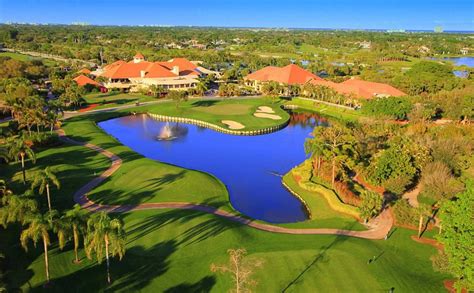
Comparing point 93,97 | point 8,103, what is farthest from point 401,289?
point 93,97

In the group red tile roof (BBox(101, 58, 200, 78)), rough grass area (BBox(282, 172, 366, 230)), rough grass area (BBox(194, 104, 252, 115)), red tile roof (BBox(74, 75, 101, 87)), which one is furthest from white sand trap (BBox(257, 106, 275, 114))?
red tile roof (BBox(74, 75, 101, 87))

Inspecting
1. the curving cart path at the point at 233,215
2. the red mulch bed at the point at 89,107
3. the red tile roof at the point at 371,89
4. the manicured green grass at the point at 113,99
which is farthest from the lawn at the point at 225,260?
the red tile roof at the point at 371,89

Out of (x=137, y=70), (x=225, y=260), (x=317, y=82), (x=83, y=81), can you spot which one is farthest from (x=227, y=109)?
(x=225, y=260)

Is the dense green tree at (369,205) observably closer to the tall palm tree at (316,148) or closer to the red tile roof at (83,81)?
the tall palm tree at (316,148)

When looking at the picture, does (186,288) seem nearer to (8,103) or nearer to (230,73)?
(8,103)

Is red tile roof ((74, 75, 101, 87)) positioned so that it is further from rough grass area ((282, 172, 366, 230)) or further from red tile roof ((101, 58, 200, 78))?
rough grass area ((282, 172, 366, 230))

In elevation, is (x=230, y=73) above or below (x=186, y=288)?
above

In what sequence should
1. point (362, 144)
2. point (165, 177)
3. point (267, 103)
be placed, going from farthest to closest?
point (267, 103) → point (362, 144) → point (165, 177)
